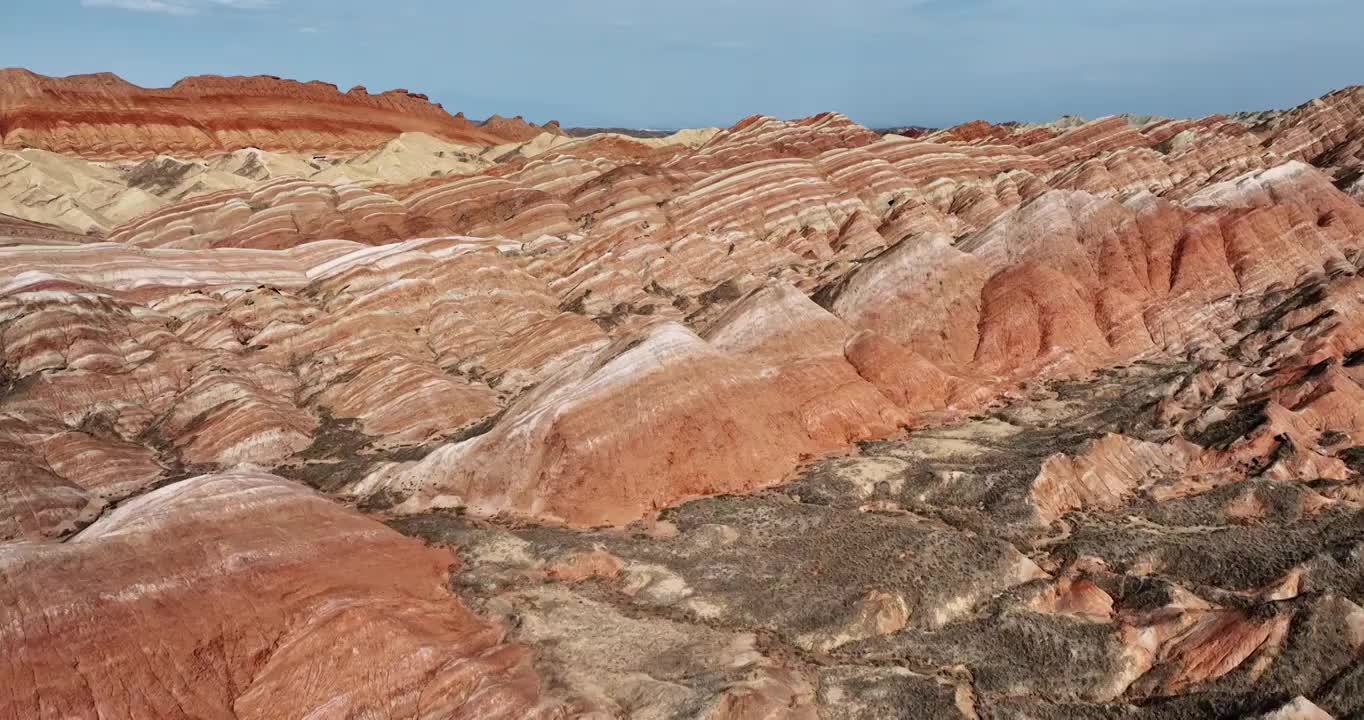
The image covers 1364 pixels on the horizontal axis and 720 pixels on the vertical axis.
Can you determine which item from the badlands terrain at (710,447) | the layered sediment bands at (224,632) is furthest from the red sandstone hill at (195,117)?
the layered sediment bands at (224,632)

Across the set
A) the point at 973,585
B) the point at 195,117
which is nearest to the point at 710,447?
the point at 973,585

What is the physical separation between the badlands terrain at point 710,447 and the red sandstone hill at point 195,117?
80.8 ft

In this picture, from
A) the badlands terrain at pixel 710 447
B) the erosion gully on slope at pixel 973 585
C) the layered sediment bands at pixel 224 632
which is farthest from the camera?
the badlands terrain at pixel 710 447

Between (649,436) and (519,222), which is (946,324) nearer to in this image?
(649,436)

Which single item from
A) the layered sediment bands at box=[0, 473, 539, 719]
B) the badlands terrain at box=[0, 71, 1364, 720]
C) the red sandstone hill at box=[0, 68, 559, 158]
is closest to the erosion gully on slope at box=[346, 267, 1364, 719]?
the badlands terrain at box=[0, 71, 1364, 720]

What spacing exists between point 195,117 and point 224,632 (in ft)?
329

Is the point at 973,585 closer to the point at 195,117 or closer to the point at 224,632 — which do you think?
the point at 224,632

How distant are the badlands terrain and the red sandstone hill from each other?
24.6m

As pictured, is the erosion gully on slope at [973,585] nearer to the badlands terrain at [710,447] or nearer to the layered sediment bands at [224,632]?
the badlands terrain at [710,447]

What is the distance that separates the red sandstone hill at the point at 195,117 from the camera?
101m

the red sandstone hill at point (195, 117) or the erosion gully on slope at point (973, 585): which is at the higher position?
the red sandstone hill at point (195, 117)

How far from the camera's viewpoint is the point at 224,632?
24.3 m

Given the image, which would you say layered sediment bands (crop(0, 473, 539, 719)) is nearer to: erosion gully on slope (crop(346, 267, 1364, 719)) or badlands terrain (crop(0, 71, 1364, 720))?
badlands terrain (crop(0, 71, 1364, 720))

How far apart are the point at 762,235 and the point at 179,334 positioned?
40454 millimetres
